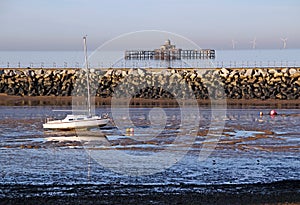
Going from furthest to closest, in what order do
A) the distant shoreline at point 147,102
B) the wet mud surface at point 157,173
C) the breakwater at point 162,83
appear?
the breakwater at point 162,83 → the distant shoreline at point 147,102 → the wet mud surface at point 157,173

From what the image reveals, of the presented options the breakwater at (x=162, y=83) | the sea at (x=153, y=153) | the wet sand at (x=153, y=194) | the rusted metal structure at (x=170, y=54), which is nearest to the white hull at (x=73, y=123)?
the sea at (x=153, y=153)

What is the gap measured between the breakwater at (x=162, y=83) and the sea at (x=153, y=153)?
11.8 meters

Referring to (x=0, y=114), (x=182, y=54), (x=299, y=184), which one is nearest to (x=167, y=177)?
(x=299, y=184)

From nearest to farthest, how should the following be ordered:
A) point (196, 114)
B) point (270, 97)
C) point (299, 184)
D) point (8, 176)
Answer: point (299, 184), point (8, 176), point (196, 114), point (270, 97)

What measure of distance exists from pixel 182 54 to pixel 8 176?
108353 millimetres

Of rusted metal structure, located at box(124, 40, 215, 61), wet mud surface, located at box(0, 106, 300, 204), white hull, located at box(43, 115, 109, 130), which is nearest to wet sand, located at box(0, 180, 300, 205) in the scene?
wet mud surface, located at box(0, 106, 300, 204)

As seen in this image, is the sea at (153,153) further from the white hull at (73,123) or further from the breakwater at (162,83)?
the breakwater at (162,83)

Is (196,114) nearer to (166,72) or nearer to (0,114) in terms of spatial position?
(0,114)

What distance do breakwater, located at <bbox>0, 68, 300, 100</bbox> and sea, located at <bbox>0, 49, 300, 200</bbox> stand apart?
11821 mm

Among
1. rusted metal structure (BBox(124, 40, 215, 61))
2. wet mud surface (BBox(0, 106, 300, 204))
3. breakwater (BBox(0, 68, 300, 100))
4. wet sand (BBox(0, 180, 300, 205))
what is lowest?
wet sand (BBox(0, 180, 300, 205))

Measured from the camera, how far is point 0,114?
38.0 m

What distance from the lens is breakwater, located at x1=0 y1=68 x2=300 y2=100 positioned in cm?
4816

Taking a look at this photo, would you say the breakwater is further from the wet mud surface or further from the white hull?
the white hull

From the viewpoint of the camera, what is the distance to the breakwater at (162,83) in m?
48.2
